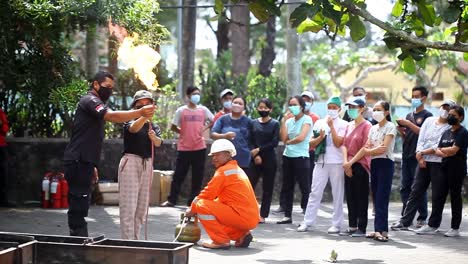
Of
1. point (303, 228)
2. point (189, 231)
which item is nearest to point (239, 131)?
point (303, 228)

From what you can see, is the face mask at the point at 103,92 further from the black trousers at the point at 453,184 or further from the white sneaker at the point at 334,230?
the black trousers at the point at 453,184

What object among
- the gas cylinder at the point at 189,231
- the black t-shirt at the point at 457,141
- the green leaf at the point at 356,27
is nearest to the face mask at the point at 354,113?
the black t-shirt at the point at 457,141

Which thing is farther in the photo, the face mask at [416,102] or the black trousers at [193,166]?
the black trousers at [193,166]

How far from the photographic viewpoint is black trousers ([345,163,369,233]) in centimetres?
1296

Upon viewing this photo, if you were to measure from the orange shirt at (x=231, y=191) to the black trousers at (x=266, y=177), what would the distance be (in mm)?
2862

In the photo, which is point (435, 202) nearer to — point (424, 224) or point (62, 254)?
point (424, 224)

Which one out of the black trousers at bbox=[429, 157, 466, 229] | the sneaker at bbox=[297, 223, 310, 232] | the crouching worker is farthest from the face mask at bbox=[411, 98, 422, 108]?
the crouching worker

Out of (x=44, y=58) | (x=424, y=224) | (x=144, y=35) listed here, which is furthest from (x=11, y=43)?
(x=424, y=224)

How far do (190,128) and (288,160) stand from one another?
2.23 meters

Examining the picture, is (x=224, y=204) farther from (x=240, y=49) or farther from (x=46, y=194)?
(x=240, y=49)

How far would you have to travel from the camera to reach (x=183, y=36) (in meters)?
23.8

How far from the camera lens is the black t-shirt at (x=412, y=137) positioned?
46.0 ft

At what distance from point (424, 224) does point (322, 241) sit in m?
2.16

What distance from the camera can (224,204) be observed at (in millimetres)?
11586
